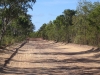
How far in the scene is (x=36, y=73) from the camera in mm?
13930

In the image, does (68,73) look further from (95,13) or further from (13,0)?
(95,13)

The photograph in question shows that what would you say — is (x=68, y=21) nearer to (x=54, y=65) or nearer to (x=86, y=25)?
(x=86, y=25)

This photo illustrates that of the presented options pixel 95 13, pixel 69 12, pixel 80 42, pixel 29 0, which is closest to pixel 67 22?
pixel 69 12

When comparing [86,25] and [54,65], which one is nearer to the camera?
[54,65]

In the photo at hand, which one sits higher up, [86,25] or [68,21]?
[68,21]

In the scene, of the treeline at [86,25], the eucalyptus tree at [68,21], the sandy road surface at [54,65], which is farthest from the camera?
the eucalyptus tree at [68,21]

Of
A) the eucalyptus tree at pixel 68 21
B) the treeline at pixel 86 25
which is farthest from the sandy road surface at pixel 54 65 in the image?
the eucalyptus tree at pixel 68 21

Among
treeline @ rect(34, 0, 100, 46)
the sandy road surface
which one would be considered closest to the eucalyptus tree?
treeline @ rect(34, 0, 100, 46)

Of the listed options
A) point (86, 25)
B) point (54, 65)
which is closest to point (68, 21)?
point (86, 25)

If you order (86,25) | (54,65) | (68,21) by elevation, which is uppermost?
(68,21)

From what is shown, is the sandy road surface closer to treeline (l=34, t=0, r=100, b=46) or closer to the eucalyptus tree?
treeline (l=34, t=0, r=100, b=46)

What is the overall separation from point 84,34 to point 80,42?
4851 mm

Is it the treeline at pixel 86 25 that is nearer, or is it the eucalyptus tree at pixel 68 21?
the treeline at pixel 86 25

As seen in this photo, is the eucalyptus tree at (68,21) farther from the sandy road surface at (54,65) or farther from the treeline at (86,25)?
the sandy road surface at (54,65)
